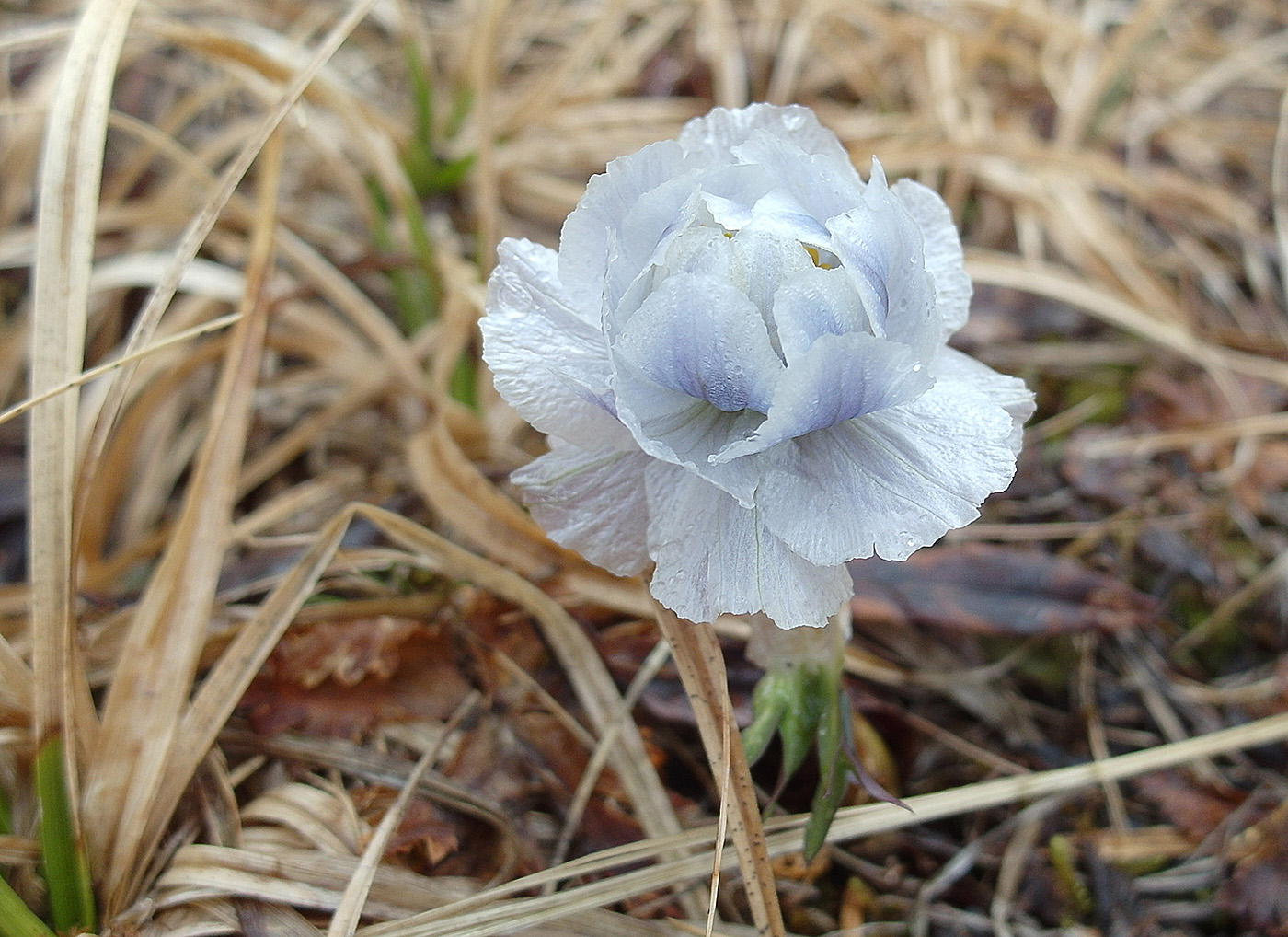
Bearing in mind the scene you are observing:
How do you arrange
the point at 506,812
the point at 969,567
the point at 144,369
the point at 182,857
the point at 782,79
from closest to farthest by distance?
the point at 182,857
the point at 506,812
the point at 969,567
the point at 144,369
the point at 782,79

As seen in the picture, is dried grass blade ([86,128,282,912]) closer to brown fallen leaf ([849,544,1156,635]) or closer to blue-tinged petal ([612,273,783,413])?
blue-tinged petal ([612,273,783,413])

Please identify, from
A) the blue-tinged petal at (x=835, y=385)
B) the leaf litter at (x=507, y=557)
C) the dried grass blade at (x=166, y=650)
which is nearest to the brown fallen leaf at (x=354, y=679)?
the leaf litter at (x=507, y=557)

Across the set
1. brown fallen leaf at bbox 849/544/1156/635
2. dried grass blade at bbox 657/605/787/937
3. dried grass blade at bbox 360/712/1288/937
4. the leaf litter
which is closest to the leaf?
the leaf litter

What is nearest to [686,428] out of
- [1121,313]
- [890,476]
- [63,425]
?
[890,476]

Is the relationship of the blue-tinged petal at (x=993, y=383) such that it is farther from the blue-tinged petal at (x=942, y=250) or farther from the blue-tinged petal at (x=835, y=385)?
the blue-tinged petal at (x=835, y=385)

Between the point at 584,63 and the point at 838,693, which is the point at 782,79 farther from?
the point at 838,693

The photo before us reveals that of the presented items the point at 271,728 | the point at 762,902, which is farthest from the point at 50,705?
the point at 762,902
